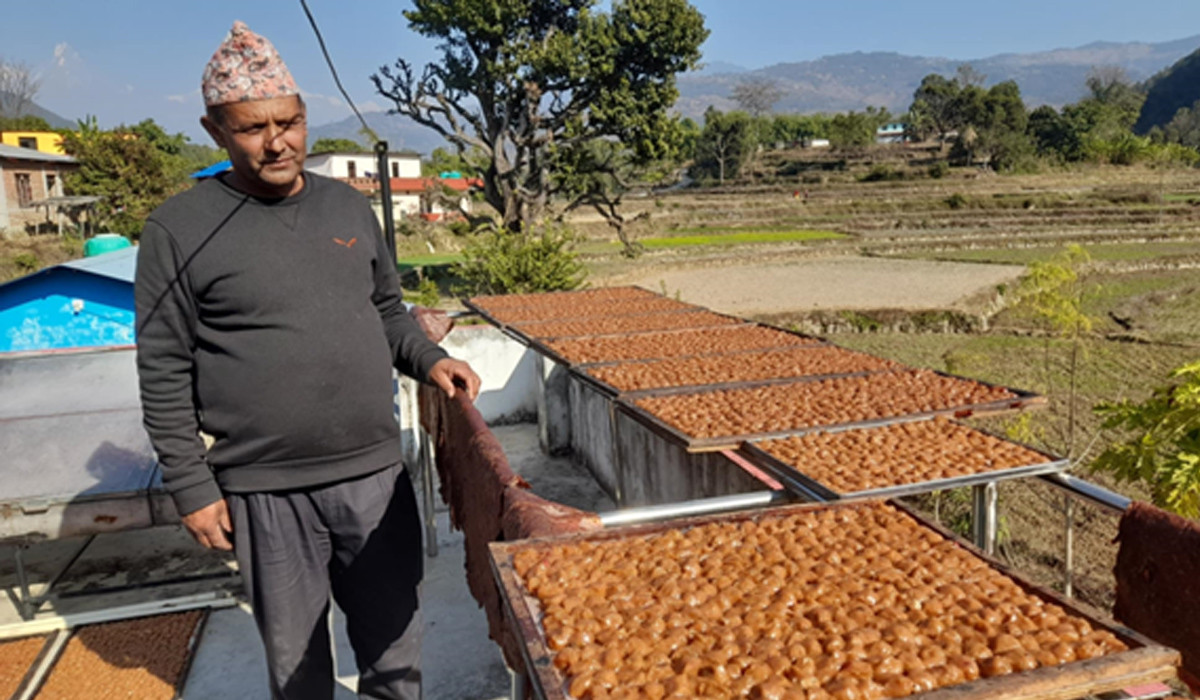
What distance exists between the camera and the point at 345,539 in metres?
2.30

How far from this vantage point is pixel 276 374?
2088 mm

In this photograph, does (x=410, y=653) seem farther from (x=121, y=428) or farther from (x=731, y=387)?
(x=121, y=428)

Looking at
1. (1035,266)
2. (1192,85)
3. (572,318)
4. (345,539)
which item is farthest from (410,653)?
(1192,85)

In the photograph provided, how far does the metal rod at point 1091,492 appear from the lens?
2318mm

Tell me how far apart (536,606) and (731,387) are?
2601 mm

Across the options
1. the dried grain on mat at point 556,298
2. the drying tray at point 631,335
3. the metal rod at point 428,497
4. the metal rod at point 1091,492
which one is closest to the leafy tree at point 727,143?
the dried grain on mat at point 556,298

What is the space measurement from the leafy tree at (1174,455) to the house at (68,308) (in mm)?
7600

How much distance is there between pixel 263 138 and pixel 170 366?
1.99 ft

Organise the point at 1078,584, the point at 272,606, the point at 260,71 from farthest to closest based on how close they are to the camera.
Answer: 1. the point at 1078,584
2. the point at 272,606
3. the point at 260,71

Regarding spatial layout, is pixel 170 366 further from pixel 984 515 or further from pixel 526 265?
pixel 526 265

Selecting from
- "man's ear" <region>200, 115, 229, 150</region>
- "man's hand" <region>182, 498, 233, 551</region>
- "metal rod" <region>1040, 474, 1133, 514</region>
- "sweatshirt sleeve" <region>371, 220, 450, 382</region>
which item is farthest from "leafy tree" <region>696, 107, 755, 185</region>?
"man's hand" <region>182, 498, 233, 551</region>

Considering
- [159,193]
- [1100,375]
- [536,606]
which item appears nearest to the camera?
[536,606]

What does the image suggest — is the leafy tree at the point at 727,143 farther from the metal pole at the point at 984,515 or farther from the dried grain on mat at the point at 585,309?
the metal pole at the point at 984,515

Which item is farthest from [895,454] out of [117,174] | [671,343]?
[117,174]
